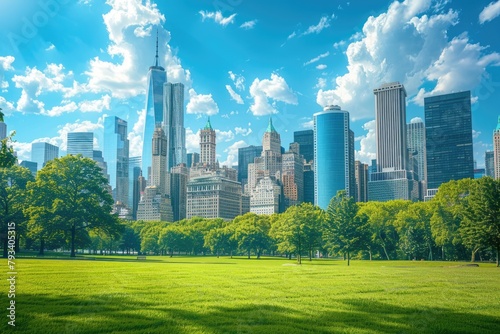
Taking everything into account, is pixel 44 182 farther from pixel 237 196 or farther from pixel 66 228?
pixel 237 196

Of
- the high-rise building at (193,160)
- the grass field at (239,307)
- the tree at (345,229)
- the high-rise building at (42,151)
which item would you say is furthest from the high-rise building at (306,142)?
the grass field at (239,307)

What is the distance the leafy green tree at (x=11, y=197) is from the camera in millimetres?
19623

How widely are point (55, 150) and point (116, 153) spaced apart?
4.21 m

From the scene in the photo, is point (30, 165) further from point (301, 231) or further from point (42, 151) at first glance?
point (301, 231)

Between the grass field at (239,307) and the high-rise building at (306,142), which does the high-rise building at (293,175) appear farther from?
the grass field at (239,307)

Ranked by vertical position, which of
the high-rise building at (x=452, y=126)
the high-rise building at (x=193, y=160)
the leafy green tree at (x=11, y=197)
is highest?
the high-rise building at (x=193, y=160)

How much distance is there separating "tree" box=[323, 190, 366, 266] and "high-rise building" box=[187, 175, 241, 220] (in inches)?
4097

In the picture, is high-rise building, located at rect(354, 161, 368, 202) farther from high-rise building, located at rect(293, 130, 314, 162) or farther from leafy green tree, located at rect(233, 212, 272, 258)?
leafy green tree, located at rect(233, 212, 272, 258)

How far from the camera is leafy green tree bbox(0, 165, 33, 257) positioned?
1962cm

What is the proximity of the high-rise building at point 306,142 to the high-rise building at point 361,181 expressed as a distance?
35.4m

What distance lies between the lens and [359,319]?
393 inches

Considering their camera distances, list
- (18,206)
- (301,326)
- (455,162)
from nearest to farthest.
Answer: (301,326), (18,206), (455,162)

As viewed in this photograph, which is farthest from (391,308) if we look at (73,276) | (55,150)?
(55,150)

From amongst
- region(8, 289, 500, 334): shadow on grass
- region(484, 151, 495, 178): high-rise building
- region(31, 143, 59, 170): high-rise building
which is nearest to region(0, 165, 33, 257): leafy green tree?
region(31, 143, 59, 170): high-rise building
